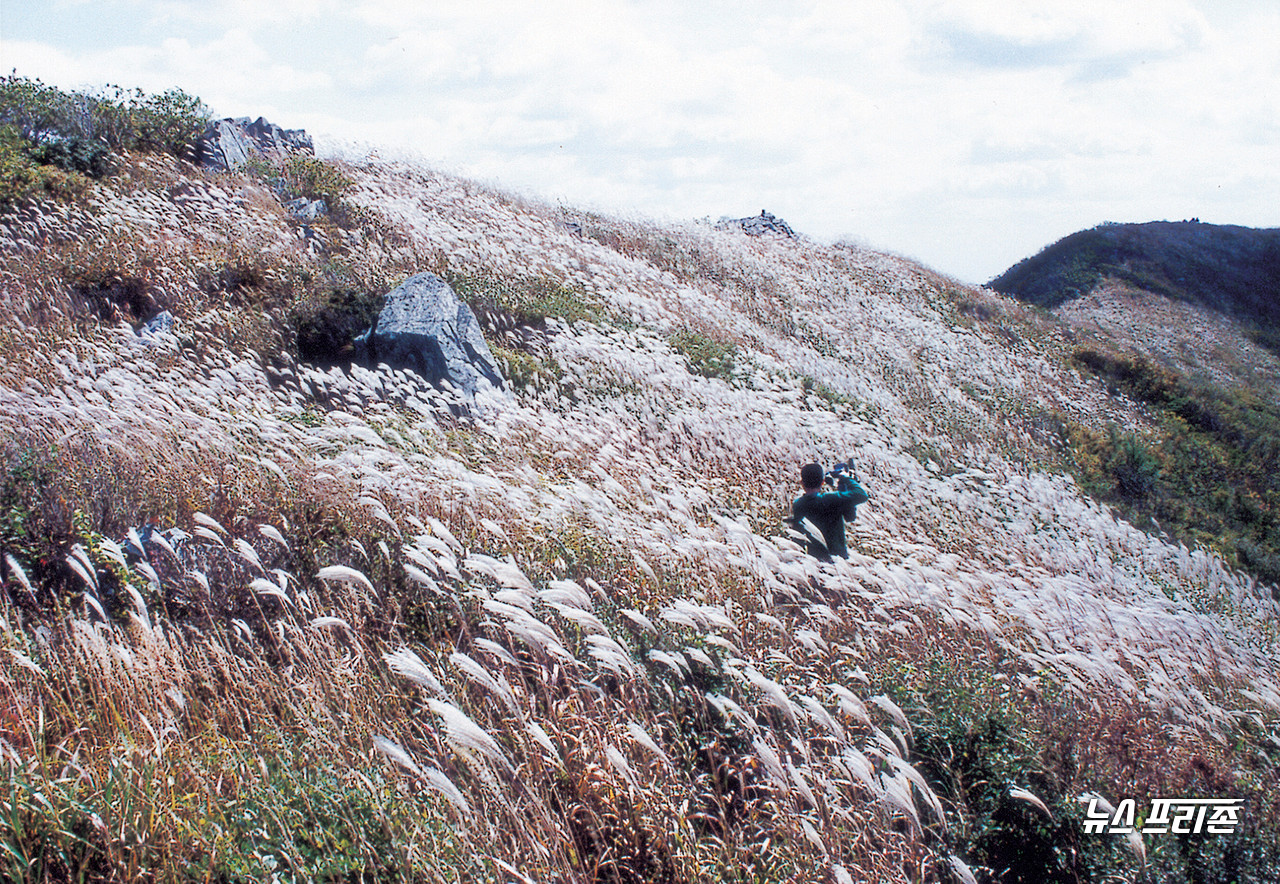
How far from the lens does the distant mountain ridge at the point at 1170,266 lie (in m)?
37.1

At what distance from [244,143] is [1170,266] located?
46445 millimetres

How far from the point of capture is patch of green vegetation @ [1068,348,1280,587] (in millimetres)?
12867

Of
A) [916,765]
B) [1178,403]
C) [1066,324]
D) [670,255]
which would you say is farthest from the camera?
[1066,324]

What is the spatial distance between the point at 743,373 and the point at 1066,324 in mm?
24146

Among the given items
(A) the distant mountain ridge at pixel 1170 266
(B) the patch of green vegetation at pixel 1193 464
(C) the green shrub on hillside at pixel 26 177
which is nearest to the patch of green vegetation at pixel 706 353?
(B) the patch of green vegetation at pixel 1193 464

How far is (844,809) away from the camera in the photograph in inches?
102

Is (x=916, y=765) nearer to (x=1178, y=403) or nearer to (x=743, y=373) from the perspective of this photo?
(x=743, y=373)

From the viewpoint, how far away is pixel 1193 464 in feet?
55.7

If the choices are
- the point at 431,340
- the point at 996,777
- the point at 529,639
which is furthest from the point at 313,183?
the point at 996,777

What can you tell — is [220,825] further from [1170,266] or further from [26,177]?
[1170,266]

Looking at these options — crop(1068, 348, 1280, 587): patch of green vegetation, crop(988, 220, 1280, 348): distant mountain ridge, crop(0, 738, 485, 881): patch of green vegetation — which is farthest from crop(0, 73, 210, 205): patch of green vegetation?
crop(988, 220, 1280, 348): distant mountain ridge

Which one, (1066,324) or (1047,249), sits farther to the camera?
(1047,249)

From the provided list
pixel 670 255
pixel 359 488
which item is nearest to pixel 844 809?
pixel 359 488

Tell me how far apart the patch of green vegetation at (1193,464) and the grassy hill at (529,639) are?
16.9 ft
